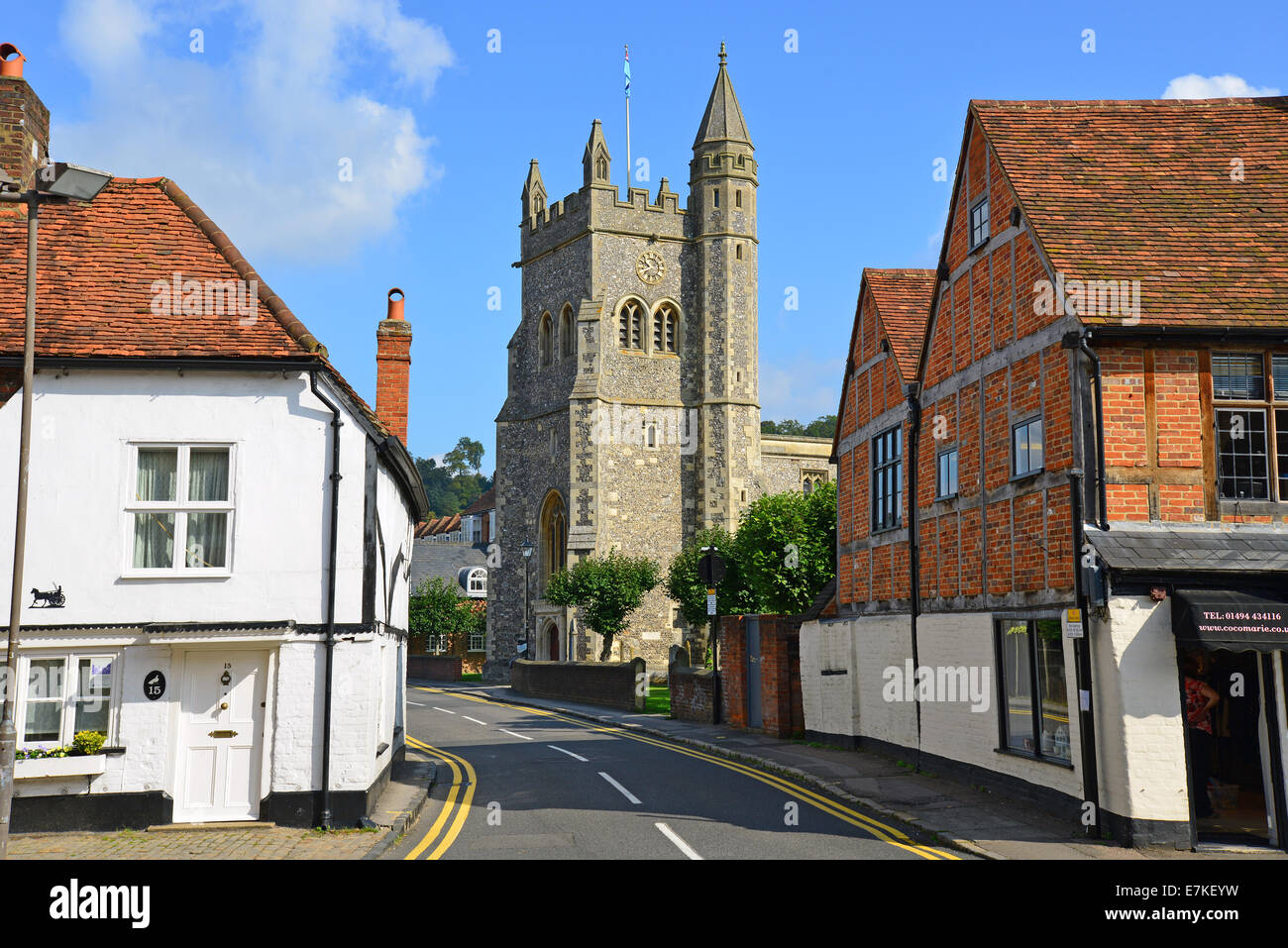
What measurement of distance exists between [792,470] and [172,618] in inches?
1837

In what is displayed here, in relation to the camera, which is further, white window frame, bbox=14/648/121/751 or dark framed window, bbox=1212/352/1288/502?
dark framed window, bbox=1212/352/1288/502

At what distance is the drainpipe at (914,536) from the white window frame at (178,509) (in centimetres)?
1102

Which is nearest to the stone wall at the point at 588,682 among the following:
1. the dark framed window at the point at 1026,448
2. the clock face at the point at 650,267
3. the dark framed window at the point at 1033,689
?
the clock face at the point at 650,267

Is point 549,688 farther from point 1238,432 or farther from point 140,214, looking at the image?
point 1238,432

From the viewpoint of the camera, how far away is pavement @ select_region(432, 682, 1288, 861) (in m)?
12.1

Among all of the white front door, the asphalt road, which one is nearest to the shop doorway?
the asphalt road

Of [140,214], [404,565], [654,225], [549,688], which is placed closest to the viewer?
[140,214]

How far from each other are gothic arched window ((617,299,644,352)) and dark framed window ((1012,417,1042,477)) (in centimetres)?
3830

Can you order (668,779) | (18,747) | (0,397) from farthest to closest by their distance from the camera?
(668,779)
(0,397)
(18,747)

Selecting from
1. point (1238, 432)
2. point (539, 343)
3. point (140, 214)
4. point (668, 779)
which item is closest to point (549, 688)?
point (539, 343)

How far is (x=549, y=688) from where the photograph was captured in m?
42.0

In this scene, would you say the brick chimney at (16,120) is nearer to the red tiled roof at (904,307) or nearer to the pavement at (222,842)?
the pavement at (222,842)

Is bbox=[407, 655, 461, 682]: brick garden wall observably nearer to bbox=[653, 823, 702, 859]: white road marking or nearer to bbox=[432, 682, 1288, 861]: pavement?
bbox=[432, 682, 1288, 861]: pavement

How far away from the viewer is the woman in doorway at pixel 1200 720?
12922mm
